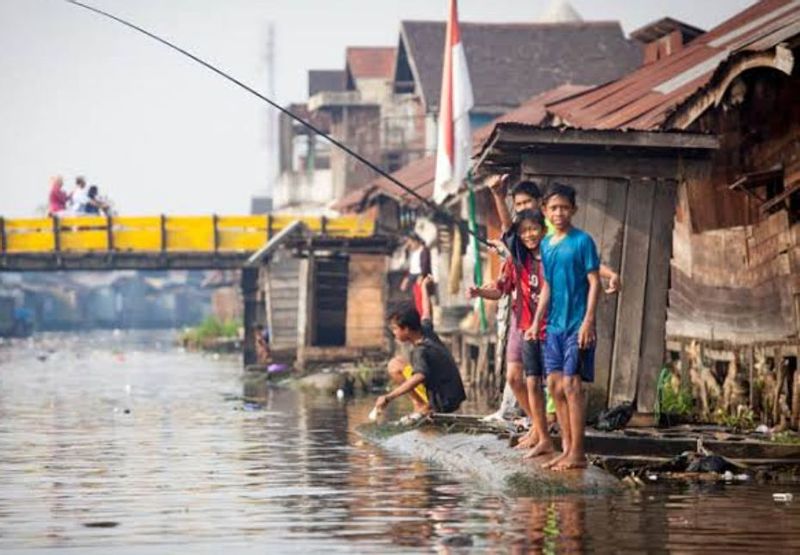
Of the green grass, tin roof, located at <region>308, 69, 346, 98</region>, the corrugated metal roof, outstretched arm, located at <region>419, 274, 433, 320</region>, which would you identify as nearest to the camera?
outstretched arm, located at <region>419, 274, 433, 320</region>

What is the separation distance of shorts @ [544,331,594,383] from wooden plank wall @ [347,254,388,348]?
20.6 meters

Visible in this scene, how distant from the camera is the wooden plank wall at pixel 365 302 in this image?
31.9 metres

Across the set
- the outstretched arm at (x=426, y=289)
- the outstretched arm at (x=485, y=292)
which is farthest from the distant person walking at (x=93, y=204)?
the outstretched arm at (x=485, y=292)

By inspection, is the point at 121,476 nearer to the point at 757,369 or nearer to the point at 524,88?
the point at 757,369

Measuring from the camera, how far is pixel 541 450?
11.7m

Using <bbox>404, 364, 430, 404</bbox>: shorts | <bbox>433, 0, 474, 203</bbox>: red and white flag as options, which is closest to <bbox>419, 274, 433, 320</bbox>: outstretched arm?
<bbox>404, 364, 430, 404</bbox>: shorts

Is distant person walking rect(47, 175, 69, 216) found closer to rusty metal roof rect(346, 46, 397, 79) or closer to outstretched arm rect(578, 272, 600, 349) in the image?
rusty metal roof rect(346, 46, 397, 79)

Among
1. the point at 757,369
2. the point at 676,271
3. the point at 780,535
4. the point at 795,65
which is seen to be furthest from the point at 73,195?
the point at 780,535

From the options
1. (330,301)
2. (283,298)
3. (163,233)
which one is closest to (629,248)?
(330,301)

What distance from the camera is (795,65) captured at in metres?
12.1

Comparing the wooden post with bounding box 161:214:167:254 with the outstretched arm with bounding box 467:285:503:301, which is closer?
the outstretched arm with bounding box 467:285:503:301

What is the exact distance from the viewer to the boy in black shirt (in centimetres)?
1473

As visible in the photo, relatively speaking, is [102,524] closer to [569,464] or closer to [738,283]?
[569,464]

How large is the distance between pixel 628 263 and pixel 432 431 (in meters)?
2.04
